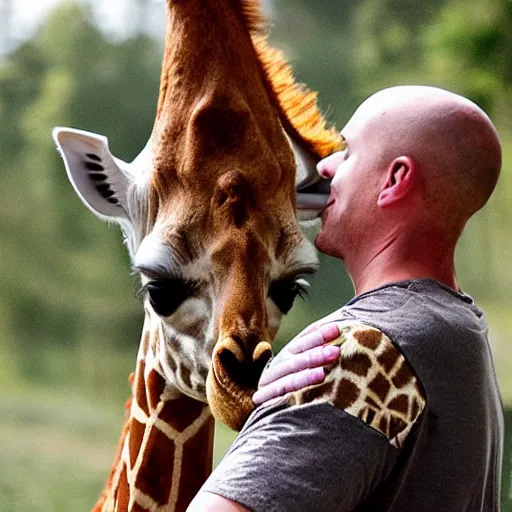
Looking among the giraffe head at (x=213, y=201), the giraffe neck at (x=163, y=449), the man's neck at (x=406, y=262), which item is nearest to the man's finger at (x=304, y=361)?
the man's neck at (x=406, y=262)

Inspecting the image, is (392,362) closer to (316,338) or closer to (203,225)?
(316,338)

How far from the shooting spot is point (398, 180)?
3.16 feet

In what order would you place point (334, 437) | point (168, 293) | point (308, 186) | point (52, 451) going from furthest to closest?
point (52, 451)
point (308, 186)
point (168, 293)
point (334, 437)

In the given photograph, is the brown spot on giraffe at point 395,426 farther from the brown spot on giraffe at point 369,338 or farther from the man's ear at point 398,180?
the man's ear at point 398,180

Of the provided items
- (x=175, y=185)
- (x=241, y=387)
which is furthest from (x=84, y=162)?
Result: (x=241, y=387)

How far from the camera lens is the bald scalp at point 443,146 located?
96 cm

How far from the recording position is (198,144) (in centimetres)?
121

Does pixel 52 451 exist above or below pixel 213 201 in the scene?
below

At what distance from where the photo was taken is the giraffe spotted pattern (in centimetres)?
85

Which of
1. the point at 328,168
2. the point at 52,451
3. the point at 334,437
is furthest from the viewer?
the point at 52,451

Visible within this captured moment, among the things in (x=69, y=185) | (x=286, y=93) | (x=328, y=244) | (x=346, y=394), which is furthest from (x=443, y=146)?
(x=69, y=185)

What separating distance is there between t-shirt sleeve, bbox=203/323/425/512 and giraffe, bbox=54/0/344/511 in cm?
29

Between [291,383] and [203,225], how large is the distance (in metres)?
0.37

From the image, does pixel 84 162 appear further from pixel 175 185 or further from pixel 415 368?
pixel 415 368
